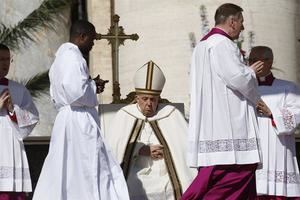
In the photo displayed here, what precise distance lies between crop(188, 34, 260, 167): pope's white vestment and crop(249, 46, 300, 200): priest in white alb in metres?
1.25

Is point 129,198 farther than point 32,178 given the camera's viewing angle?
No

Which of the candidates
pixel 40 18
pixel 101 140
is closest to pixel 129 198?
pixel 101 140

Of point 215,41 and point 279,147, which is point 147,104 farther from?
point 215,41

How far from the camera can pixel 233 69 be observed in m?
12.8

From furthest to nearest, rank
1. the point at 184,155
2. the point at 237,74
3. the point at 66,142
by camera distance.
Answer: the point at 184,155
the point at 66,142
the point at 237,74

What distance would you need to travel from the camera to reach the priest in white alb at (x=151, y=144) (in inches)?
567

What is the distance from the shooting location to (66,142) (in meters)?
13.7

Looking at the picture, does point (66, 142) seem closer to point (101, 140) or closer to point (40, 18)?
point (101, 140)

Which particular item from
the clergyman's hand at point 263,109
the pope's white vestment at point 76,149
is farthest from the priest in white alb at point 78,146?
the clergyman's hand at point 263,109

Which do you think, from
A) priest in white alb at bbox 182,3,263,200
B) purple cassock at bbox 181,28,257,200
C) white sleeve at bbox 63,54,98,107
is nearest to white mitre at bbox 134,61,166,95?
white sleeve at bbox 63,54,98,107

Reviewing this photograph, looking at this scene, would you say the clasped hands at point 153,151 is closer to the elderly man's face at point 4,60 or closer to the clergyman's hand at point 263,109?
the clergyman's hand at point 263,109

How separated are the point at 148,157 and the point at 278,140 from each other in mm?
1150

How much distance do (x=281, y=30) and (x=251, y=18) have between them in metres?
0.39

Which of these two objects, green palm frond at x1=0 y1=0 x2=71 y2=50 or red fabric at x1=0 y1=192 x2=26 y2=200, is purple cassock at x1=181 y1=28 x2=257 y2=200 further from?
green palm frond at x1=0 y1=0 x2=71 y2=50
